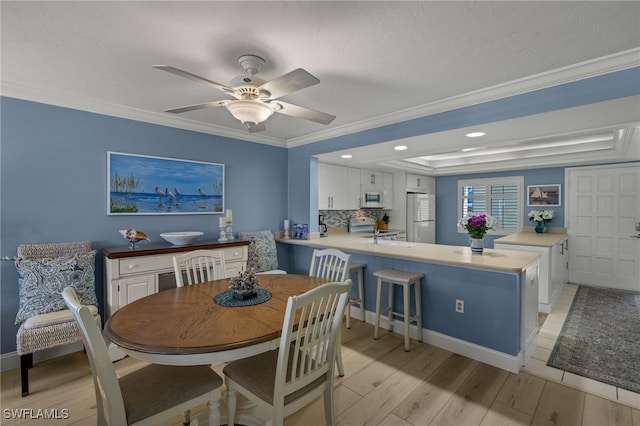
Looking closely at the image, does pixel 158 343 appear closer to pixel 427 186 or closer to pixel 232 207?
pixel 232 207

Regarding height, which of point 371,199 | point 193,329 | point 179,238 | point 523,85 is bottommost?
point 193,329

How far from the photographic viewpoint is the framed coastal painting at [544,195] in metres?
5.24

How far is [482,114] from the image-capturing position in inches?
99.5

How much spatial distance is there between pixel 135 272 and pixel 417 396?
2.66 meters

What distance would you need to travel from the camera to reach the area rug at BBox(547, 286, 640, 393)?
2.37 meters

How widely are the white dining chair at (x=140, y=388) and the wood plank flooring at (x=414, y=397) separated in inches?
24.9

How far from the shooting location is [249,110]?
1885mm

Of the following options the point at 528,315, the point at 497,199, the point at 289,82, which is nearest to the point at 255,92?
the point at 289,82

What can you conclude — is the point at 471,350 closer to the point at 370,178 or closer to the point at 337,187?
the point at 337,187

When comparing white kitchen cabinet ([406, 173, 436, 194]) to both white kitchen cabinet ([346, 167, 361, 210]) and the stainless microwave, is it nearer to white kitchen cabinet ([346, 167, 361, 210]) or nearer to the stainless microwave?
the stainless microwave

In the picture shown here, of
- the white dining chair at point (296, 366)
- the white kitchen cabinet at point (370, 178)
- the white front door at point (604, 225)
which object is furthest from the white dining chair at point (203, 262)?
the white front door at point (604, 225)

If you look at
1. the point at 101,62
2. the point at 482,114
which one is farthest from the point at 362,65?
the point at 101,62

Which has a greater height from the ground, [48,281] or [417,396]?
[48,281]

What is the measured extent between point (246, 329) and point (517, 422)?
183 cm
